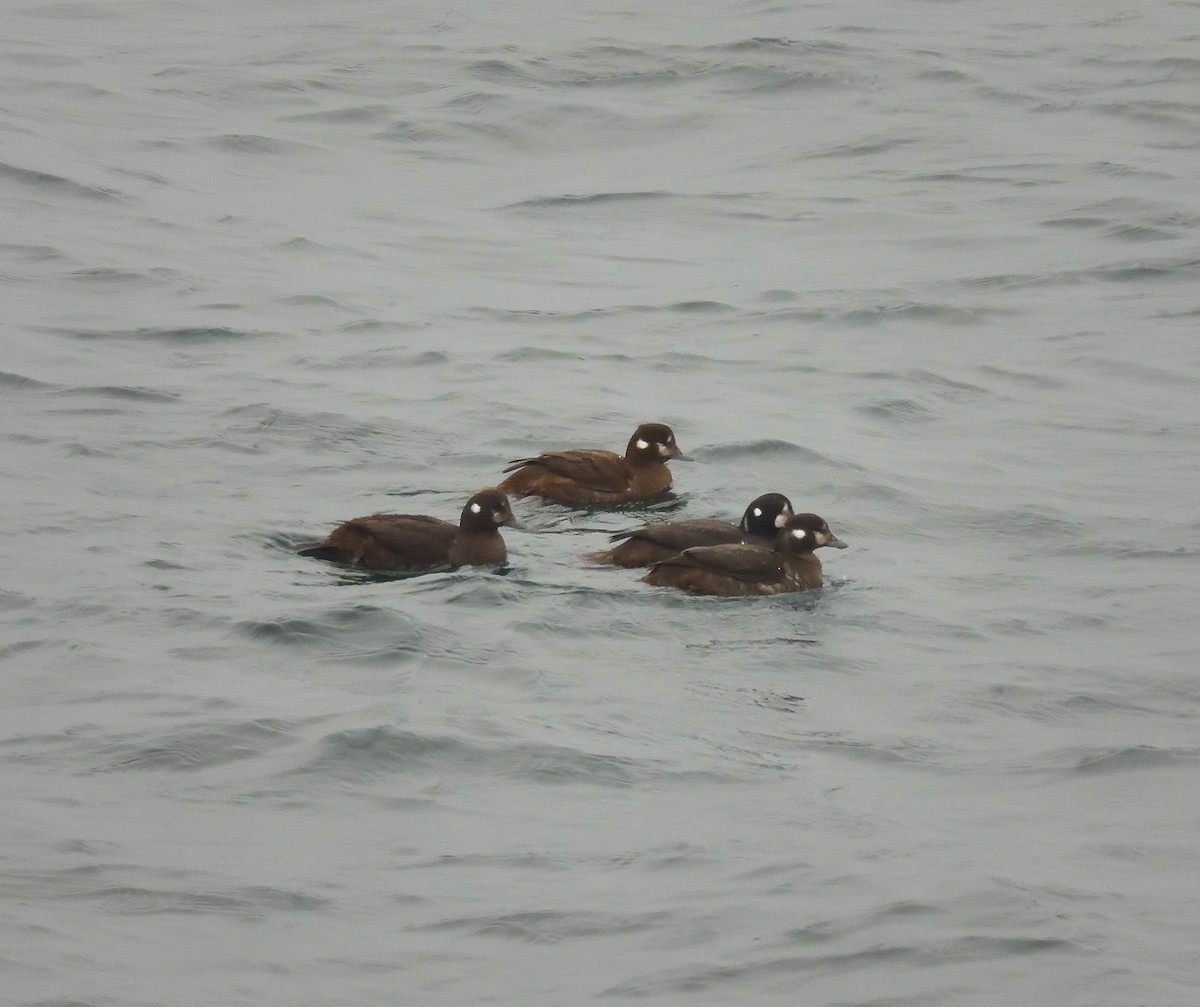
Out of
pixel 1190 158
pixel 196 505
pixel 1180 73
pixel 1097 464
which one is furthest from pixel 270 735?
pixel 1180 73

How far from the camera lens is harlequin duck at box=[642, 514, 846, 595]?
1241 cm

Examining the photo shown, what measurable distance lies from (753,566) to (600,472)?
219 cm

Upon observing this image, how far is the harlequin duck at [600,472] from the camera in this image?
46.8ft

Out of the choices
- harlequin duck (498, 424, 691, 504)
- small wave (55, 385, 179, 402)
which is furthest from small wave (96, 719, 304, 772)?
small wave (55, 385, 179, 402)

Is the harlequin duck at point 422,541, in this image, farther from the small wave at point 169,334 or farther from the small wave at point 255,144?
the small wave at point 255,144

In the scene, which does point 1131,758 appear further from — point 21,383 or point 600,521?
point 21,383

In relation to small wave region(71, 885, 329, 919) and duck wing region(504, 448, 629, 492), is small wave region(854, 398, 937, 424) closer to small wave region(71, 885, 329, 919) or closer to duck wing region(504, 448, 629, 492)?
duck wing region(504, 448, 629, 492)

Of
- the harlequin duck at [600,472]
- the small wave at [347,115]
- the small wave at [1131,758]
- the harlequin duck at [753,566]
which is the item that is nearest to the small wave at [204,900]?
the small wave at [1131,758]

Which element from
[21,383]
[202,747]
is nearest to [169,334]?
[21,383]

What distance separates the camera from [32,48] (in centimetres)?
3142

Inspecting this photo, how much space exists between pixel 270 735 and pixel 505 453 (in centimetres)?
624

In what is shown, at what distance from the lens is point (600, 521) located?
14.4 metres

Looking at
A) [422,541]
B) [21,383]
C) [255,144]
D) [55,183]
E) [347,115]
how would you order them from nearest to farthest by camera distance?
[422,541]
[21,383]
[55,183]
[255,144]
[347,115]

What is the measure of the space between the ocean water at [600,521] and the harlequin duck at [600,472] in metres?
0.20
